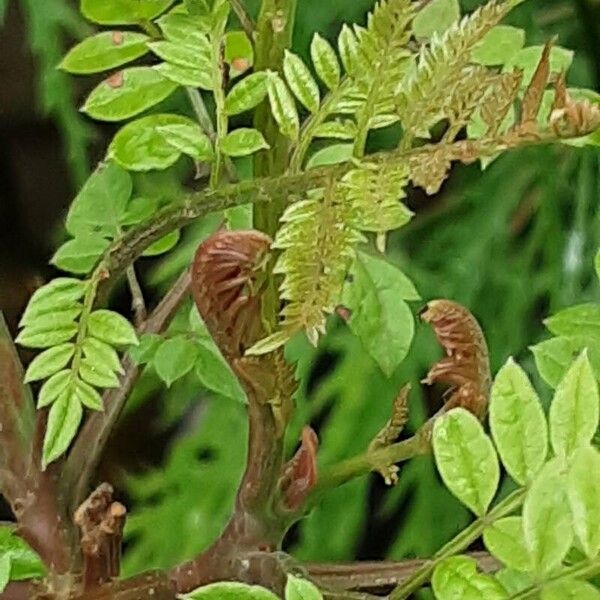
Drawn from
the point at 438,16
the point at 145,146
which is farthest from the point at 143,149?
the point at 438,16

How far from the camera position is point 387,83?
24cm

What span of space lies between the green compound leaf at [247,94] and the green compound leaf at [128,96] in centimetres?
2

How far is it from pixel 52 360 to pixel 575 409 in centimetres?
13

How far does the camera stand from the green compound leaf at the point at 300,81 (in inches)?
10.1

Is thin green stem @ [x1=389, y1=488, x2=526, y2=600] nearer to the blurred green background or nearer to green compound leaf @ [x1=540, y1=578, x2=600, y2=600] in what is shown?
green compound leaf @ [x1=540, y1=578, x2=600, y2=600]

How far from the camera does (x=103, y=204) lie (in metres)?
0.35

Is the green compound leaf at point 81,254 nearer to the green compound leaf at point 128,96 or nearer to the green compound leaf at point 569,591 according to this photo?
the green compound leaf at point 128,96

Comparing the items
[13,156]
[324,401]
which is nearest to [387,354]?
[324,401]

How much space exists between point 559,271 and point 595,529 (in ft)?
1.45

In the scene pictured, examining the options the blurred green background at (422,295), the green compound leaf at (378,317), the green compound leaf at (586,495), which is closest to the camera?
the green compound leaf at (586,495)

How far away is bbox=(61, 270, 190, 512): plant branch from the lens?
13.3 inches

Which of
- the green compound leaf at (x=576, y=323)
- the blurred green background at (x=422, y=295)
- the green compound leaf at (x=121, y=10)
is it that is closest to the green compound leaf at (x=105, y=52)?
the green compound leaf at (x=121, y=10)

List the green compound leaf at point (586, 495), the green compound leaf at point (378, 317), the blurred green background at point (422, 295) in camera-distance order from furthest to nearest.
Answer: the blurred green background at point (422, 295) → the green compound leaf at point (378, 317) → the green compound leaf at point (586, 495)

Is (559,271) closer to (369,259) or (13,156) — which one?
(369,259)
